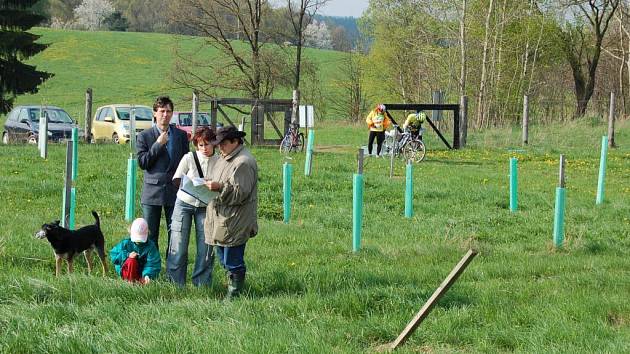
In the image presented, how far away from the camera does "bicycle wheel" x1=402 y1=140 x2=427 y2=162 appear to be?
24.0m

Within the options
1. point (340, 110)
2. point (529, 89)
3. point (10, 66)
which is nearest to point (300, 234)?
point (10, 66)

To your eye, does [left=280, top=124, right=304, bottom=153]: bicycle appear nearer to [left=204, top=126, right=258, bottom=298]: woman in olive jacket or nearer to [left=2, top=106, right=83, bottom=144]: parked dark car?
[left=2, top=106, right=83, bottom=144]: parked dark car

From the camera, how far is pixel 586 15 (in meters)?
47.3

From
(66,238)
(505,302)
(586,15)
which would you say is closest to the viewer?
(505,302)

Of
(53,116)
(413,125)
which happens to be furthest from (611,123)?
(53,116)

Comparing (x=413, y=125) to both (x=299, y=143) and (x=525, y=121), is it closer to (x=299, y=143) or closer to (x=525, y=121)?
(x=299, y=143)

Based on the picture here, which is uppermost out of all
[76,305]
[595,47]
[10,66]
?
[595,47]

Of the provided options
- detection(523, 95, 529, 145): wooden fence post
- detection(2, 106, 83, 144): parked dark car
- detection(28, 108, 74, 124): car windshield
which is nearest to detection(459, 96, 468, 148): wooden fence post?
detection(523, 95, 529, 145): wooden fence post

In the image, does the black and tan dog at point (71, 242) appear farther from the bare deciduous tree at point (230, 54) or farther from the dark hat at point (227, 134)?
the bare deciduous tree at point (230, 54)

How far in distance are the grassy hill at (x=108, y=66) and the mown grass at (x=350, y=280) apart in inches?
1610

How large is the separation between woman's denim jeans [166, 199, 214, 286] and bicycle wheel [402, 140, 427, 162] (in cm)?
1608

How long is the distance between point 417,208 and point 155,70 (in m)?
64.2

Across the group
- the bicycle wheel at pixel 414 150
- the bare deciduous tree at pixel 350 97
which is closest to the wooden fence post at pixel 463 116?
the bicycle wheel at pixel 414 150

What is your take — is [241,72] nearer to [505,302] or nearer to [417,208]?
[417,208]
